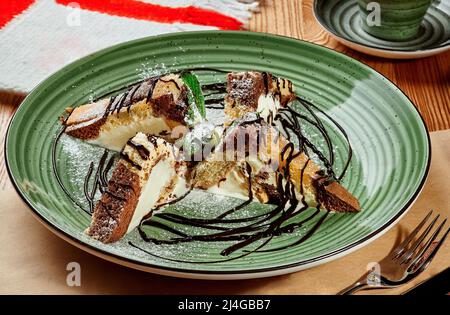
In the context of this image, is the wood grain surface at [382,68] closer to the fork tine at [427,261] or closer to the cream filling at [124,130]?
the cream filling at [124,130]

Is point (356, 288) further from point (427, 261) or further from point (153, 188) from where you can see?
point (153, 188)

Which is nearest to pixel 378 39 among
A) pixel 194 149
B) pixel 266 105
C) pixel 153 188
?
pixel 266 105

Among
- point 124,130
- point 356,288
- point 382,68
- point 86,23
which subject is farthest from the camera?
point 86,23

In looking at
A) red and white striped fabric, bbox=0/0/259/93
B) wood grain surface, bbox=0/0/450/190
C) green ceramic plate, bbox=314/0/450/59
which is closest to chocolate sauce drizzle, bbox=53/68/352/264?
wood grain surface, bbox=0/0/450/190

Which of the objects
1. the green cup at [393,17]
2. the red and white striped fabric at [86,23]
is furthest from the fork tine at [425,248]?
the red and white striped fabric at [86,23]

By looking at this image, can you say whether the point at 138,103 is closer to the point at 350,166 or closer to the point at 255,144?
the point at 255,144

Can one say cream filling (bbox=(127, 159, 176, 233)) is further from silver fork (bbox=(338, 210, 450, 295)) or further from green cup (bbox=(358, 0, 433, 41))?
green cup (bbox=(358, 0, 433, 41))
